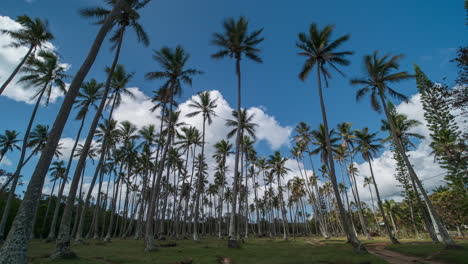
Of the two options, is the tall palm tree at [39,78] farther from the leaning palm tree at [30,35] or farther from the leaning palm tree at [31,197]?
the leaning palm tree at [31,197]

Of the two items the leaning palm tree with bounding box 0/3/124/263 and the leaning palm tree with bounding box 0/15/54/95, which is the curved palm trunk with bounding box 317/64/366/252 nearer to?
the leaning palm tree with bounding box 0/3/124/263

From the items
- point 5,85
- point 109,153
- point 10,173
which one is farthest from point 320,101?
point 10,173

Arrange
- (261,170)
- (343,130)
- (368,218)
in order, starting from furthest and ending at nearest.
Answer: (368,218) → (261,170) → (343,130)

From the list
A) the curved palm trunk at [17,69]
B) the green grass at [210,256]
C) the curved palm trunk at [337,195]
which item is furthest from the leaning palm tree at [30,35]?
the curved palm trunk at [337,195]

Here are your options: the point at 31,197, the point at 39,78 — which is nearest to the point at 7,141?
the point at 39,78

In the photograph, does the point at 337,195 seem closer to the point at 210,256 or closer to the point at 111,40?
the point at 210,256

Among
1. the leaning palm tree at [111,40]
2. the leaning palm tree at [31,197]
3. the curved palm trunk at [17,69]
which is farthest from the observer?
the curved palm trunk at [17,69]

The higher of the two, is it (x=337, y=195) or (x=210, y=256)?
(x=337, y=195)

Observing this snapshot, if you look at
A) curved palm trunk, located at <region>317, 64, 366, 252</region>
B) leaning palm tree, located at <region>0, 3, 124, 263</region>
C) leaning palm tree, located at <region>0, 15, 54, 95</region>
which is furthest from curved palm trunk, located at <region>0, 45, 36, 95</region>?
curved palm trunk, located at <region>317, 64, 366, 252</region>

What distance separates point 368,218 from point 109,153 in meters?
83.2

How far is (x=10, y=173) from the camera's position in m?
22.1

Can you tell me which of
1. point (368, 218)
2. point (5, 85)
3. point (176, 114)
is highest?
point (176, 114)

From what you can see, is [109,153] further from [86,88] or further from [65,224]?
[65,224]

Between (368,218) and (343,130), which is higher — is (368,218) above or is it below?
below
